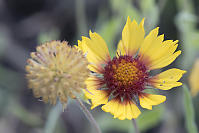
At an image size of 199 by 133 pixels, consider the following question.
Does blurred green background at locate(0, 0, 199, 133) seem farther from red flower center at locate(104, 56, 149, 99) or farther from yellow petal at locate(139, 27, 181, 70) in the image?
yellow petal at locate(139, 27, 181, 70)

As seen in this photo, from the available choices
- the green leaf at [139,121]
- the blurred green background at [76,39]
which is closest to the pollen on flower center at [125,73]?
the blurred green background at [76,39]

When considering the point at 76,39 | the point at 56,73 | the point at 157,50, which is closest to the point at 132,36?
the point at 157,50

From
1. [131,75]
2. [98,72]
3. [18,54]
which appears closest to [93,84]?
[98,72]

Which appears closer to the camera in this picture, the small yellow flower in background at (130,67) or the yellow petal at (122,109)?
the yellow petal at (122,109)

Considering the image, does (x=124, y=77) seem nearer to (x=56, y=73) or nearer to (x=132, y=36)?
(x=132, y=36)

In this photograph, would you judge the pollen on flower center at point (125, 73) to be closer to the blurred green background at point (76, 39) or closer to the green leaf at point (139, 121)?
the blurred green background at point (76, 39)

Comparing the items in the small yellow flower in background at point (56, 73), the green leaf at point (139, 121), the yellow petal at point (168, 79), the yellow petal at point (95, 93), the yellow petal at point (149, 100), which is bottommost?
the green leaf at point (139, 121)

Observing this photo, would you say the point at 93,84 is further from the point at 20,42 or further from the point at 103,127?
the point at 20,42
